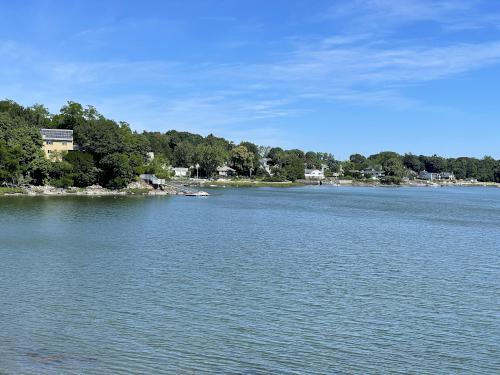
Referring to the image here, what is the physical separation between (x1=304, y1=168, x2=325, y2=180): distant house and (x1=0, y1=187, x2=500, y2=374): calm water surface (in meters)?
121

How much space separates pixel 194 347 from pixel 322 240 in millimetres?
20025

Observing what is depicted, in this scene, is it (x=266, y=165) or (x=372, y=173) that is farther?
(x=372, y=173)

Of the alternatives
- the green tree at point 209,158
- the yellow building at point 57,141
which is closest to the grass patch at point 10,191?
the yellow building at point 57,141

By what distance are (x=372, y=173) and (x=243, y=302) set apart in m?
162

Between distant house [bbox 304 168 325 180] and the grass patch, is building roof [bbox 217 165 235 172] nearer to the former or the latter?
distant house [bbox 304 168 325 180]

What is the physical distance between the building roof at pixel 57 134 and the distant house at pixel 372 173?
11610 cm

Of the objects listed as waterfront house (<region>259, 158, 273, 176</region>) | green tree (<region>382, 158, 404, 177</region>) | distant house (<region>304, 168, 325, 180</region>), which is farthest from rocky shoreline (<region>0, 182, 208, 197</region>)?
green tree (<region>382, 158, 404, 177</region>)

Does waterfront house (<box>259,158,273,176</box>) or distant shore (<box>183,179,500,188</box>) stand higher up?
waterfront house (<box>259,158,273,176</box>)

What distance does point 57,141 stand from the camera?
7094cm

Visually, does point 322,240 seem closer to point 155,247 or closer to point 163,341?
point 155,247

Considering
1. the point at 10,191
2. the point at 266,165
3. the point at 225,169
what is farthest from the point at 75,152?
the point at 266,165

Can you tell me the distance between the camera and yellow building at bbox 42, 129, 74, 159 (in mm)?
70500

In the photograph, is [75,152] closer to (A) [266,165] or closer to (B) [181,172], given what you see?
(B) [181,172]

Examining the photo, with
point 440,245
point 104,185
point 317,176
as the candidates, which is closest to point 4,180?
point 104,185
